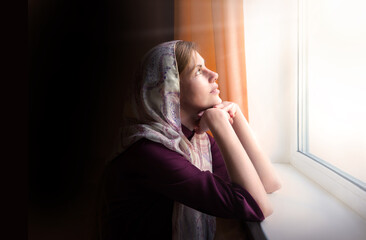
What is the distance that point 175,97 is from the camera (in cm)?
53

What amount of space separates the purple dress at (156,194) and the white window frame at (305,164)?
0.19 meters

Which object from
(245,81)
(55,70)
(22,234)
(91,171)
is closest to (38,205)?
(22,234)

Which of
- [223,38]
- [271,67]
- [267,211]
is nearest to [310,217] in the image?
[267,211]

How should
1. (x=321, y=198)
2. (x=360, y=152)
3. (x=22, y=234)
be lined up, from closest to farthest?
1. (x=360, y=152)
2. (x=321, y=198)
3. (x=22, y=234)

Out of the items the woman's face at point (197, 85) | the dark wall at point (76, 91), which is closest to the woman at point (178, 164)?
the woman's face at point (197, 85)

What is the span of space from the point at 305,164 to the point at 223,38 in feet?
1.47

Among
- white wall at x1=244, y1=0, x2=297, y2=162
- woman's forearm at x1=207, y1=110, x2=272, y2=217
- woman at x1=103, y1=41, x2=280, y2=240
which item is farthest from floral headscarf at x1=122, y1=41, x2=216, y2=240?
white wall at x1=244, y1=0, x2=297, y2=162

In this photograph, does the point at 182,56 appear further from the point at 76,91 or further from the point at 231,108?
the point at 76,91

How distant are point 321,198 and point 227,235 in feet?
0.88

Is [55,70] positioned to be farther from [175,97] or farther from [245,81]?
[245,81]

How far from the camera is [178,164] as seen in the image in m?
0.47

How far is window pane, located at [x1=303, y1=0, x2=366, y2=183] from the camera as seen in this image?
40 cm

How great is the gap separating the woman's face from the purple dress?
0.10m

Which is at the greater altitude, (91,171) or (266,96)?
(266,96)
